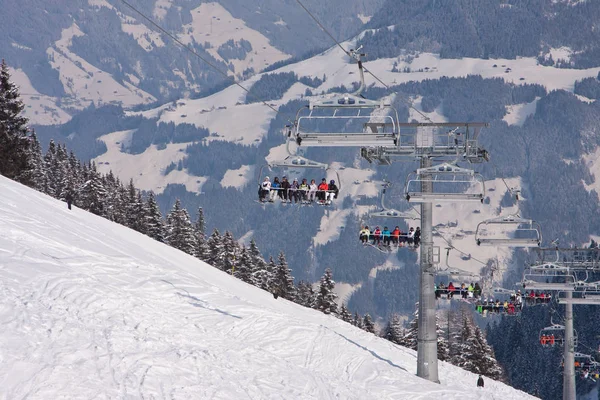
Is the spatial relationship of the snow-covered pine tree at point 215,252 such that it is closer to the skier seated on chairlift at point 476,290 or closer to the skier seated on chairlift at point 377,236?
the skier seated on chairlift at point 476,290

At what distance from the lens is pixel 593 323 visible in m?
117

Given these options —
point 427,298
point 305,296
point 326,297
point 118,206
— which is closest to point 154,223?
point 118,206

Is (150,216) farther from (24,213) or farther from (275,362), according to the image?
(275,362)

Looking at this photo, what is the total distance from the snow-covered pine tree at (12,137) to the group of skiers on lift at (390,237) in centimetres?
3851

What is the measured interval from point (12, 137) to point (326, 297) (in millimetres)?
31115

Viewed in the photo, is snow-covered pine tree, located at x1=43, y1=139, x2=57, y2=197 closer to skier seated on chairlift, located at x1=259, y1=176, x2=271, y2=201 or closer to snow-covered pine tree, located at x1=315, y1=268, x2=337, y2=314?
snow-covered pine tree, located at x1=315, y1=268, x2=337, y2=314

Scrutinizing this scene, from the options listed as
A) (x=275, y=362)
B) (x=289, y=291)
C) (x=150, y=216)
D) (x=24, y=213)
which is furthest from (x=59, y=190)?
(x=275, y=362)

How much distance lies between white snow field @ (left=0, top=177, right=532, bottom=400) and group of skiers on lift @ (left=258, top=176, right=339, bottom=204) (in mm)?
5414

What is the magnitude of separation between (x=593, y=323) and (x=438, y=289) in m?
80.3

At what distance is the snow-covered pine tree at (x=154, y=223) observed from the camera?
94.1 meters

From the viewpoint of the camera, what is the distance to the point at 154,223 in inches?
3725

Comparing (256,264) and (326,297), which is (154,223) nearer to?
(256,264)

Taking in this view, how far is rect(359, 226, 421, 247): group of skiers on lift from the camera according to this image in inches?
1591

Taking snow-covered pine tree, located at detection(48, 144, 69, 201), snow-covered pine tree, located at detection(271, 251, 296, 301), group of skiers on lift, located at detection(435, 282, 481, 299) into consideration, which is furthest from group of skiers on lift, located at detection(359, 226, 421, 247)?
snow-covered pine tree, located at detection(48, 144, 69, 201)
